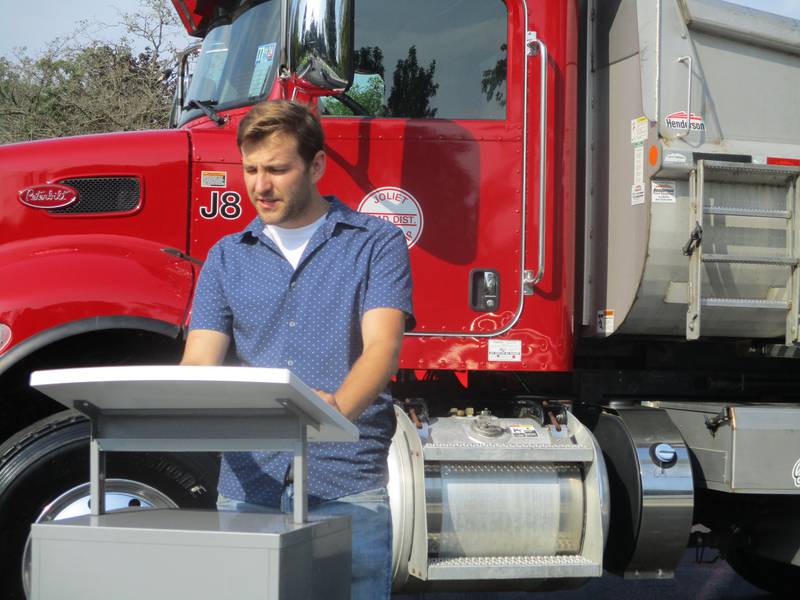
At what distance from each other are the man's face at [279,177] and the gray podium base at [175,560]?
822mm

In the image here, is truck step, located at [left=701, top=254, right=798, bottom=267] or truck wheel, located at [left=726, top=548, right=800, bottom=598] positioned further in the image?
truck wheel, located at [left=726, top=548, right=800, bottom=598]

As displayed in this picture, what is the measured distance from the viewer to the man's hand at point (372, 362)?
2246mm

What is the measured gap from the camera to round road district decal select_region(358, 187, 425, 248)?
4.42m

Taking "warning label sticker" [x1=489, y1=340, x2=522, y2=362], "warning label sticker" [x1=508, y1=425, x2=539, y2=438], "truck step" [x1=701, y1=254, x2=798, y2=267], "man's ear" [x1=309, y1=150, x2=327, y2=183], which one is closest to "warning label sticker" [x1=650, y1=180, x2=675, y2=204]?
"truck step" [x1=701, y1=254, x2=798, y2=267]

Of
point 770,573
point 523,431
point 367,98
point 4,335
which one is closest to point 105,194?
point 4,335

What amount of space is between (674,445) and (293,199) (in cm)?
269

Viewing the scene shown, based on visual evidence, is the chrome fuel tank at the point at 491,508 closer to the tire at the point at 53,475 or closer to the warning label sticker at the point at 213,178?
the tire at the point at 53,475

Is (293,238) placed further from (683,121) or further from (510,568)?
(683,121)

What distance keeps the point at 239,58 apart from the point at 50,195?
3.32ft

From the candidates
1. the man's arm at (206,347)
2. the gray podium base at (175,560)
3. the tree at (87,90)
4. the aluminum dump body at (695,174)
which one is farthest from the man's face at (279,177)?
the tree at (87,90)

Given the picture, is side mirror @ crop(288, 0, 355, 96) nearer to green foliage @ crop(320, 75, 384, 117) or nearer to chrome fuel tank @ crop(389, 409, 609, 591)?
green foliage @ crop(320, 75, 384, 117)

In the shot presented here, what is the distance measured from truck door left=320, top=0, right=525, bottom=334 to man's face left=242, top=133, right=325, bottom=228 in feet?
6.18

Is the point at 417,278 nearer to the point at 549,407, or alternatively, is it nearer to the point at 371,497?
the point at 549,407

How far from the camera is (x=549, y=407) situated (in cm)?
464
